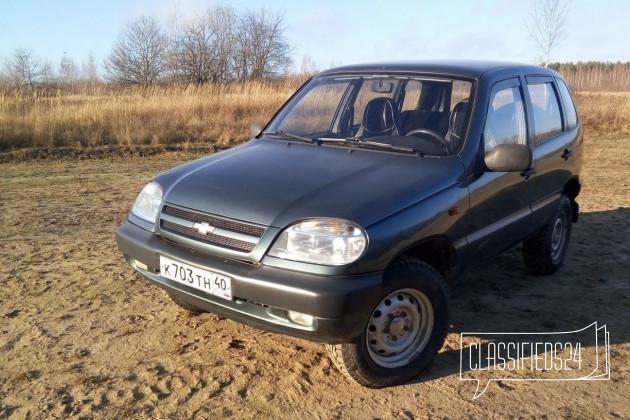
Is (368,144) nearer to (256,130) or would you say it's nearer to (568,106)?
(256,130)

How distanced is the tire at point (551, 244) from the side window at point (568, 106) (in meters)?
0.67

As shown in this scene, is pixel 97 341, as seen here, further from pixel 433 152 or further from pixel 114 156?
pixel 114 156

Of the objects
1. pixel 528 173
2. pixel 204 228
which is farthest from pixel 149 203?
pixel 528 173

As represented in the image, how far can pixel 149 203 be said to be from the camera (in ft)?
11.1

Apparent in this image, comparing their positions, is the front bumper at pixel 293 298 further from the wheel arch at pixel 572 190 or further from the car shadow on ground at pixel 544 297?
the wheel arch at pixel 572 190

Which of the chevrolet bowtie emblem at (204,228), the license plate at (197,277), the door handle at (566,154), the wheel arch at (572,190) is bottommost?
the license plate at (197,277)

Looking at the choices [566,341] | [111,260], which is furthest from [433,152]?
[111,260]

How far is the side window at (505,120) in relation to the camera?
146 inches

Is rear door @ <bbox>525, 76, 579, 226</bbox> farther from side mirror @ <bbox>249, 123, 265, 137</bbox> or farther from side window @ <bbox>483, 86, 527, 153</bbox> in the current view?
side mirror @ <bbox>249, 123, 265, 137</bbox>

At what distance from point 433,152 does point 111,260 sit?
10.3 ft

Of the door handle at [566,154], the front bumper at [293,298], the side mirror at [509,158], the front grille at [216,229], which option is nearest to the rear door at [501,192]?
the side mirror at [509,158]

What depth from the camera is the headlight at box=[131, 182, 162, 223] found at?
3311 mm

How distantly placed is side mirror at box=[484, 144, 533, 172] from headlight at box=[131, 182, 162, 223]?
2013mm

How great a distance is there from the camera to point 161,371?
10.3 feet
